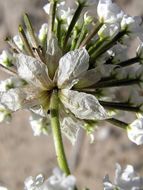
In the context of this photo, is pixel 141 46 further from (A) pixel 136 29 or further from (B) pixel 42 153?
(B) pixel 42 153

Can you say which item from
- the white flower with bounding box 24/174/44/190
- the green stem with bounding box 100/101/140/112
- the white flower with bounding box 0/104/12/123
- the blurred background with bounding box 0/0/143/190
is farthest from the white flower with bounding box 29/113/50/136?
the blurred background with bounding box 0/0/143/190

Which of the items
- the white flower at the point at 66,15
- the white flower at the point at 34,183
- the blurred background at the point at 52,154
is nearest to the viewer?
the white flower at the point at 34,183

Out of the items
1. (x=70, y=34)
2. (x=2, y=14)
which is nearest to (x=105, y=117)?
(x=70, y=34)

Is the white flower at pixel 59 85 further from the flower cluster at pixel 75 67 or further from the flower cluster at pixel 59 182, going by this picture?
the flower cluster at pixel 59 182

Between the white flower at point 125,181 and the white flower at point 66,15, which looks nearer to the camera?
the white flower at point 125,181

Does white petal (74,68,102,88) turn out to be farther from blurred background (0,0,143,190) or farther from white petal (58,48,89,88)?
blurred background (0,0,143,190)

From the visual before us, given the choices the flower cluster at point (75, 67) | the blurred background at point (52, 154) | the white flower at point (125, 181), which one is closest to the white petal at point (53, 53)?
the flower cluster at point (75, 67)
